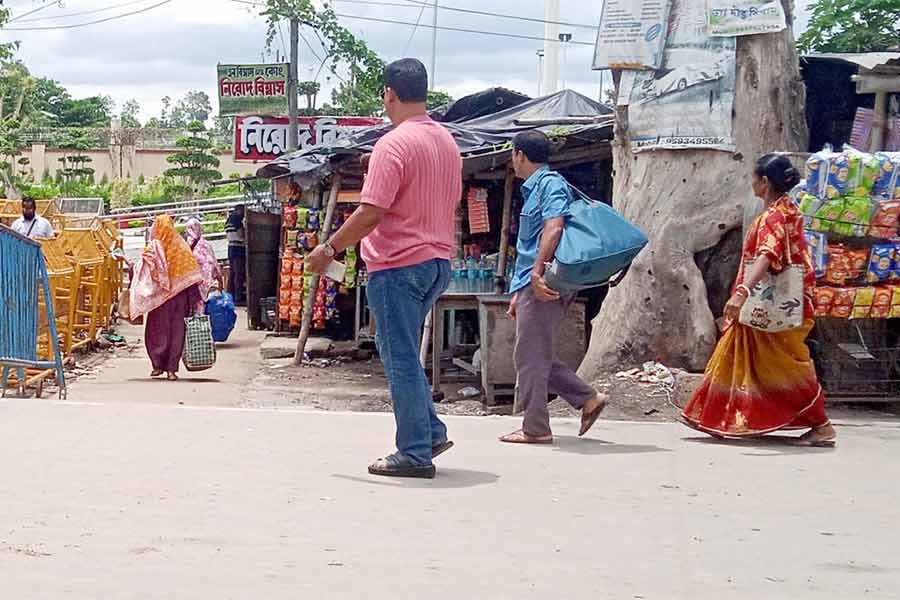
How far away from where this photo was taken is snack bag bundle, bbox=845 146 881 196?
8.30 meters

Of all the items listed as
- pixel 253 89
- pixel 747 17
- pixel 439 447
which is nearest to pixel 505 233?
pixel 747 17

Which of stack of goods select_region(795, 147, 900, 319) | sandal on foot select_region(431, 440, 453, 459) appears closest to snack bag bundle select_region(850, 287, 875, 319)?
stack of goods select_region(795, 147, 900, 319)

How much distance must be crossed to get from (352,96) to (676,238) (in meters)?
25.9

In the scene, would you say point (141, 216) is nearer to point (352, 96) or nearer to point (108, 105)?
point (352, 96)

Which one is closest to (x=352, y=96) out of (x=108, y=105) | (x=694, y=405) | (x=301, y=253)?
(x=301, y=253)

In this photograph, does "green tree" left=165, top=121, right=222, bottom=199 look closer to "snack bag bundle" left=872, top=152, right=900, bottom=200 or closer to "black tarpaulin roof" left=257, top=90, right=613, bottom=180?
"black tarpaulin roof" left=257, top=90, right=613, bottom=180

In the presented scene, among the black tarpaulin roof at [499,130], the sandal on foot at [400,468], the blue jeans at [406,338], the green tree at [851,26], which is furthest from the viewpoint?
the green tree at [851,26]

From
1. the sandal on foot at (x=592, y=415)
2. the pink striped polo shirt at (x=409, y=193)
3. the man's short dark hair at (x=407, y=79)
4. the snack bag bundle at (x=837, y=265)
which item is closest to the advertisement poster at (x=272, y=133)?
the snack bag bundle at (x=837, y=265)

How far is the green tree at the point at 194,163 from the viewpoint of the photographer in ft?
150

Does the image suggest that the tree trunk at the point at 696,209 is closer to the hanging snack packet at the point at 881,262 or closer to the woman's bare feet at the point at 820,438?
the hanging snack packet at the point at 881,262

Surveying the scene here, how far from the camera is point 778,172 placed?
6703mm

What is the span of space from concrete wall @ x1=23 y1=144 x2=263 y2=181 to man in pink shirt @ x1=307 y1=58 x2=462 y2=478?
52984mm

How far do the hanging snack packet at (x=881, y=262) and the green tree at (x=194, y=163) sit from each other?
38.6m

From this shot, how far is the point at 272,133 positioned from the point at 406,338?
24.3 metres
